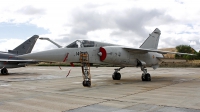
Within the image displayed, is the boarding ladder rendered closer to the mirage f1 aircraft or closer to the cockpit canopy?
the mirage f1 aircraft

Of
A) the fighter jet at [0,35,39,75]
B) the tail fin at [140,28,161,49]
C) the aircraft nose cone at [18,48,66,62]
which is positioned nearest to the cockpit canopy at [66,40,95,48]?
the aircraft nose cone at [18,48,66,62]

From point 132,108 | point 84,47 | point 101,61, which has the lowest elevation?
point 132,108

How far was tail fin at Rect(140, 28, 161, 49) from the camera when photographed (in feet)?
54.5

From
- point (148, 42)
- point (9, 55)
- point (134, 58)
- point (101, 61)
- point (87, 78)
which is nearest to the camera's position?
point (87, 78)

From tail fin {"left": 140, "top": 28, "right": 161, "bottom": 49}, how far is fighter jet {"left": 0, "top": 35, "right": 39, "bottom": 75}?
12589 mm

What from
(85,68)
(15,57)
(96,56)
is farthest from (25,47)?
(85,68)

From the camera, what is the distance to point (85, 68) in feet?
35.6

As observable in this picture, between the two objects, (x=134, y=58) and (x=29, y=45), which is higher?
(x=29, y=45)

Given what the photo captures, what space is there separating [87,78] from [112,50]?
2.50m

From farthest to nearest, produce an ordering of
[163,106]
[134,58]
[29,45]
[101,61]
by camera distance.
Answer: [29,45]
[134,58]
[101,61]
[163,106]

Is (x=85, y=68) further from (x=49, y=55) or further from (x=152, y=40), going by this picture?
(x=152, y=40)

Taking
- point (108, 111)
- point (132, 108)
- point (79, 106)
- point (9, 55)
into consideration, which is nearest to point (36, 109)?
point (79, 106)

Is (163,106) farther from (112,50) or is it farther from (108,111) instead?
(112,50)

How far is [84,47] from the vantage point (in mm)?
11234
